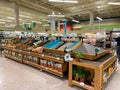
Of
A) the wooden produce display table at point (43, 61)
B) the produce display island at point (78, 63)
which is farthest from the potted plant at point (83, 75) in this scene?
the wooden produce display table at point (43, 61)

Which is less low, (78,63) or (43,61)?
(78,63)

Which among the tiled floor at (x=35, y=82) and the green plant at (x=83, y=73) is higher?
the green plant at (x=83, y=73)

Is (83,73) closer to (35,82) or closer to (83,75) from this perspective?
(83,75)

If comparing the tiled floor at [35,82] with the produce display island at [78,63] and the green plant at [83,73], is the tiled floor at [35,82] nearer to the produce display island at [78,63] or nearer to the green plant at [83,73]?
the produce display island at [78,63]

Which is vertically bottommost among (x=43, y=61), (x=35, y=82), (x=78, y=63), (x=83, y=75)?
(x=35, y=82)

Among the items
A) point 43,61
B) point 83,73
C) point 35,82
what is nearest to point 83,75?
point 83,73

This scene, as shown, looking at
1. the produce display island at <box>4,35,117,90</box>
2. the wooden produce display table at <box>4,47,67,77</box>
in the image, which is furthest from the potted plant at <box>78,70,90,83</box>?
the wooden produce display table at <box>4,47,67,77</box>

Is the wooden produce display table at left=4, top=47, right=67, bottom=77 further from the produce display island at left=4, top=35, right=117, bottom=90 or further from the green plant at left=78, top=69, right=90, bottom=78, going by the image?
the green plant at left=78, top=69, right=90, bottom=78

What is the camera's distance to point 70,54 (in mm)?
3221

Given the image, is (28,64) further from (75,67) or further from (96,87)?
(96,87)

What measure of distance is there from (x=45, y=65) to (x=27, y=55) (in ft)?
3.90

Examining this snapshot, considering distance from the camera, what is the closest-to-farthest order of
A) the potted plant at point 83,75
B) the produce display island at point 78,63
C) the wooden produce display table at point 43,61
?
1. the produce display island at point 78,63
2. the potted plant at point 83,75
3. the wooden produce display table at point 43,61

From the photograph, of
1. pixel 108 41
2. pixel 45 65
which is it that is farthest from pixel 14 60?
pixel 108 41

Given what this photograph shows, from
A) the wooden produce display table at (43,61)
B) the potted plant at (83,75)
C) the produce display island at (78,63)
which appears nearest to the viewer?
the produce display island at (78,63)
